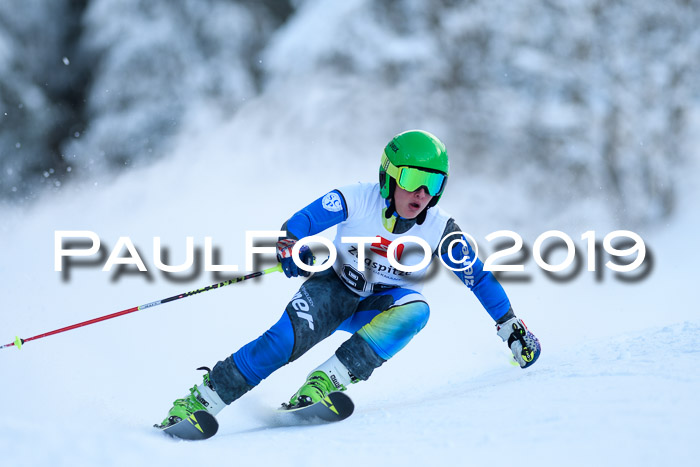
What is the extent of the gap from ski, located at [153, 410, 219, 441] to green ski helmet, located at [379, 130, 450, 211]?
1.30m

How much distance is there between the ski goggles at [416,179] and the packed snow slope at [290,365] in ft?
3.14

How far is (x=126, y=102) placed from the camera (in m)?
10.6

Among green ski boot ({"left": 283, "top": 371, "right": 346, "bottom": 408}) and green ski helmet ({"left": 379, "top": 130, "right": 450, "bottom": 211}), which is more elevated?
green ski helmet ({"left": 379, "top": 130, "right": 450, "bottom": 211})

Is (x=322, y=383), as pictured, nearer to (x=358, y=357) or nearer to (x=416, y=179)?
(x=358, y=357)

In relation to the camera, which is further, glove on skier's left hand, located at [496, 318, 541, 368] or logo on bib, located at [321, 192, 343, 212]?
glove on skier's left hand, located at [496, 318, 541, 368]

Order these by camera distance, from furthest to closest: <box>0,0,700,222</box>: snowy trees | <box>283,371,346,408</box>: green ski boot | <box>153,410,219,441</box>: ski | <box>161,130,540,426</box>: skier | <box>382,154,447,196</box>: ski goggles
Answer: <box>0,0,700,222</box>: snowy trees
<box>382,154,447,196</box>: ski goggles
<box>161,130,540,426</box>: skier
<box>283,371,346,408</box>: green ski boot
<box>153,410,219,441</box>: ski

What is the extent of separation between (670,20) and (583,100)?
1.82 m

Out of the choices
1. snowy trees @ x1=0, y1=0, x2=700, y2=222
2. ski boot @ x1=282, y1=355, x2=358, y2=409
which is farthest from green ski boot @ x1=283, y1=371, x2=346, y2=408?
snowy trees @ x1=0, y1=0, x2=700, y2=222

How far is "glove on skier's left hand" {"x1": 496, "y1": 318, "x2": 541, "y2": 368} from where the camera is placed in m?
3.18

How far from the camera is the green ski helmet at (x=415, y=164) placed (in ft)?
9.54

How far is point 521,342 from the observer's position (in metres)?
3.19

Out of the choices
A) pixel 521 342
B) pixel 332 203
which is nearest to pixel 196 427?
pixel 332 203

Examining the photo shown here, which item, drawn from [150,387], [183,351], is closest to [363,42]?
[183,351]

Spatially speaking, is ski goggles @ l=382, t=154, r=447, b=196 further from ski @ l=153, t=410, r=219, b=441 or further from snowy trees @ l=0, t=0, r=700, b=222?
snowy trees @ l=0, t=0, r=700, b=222
